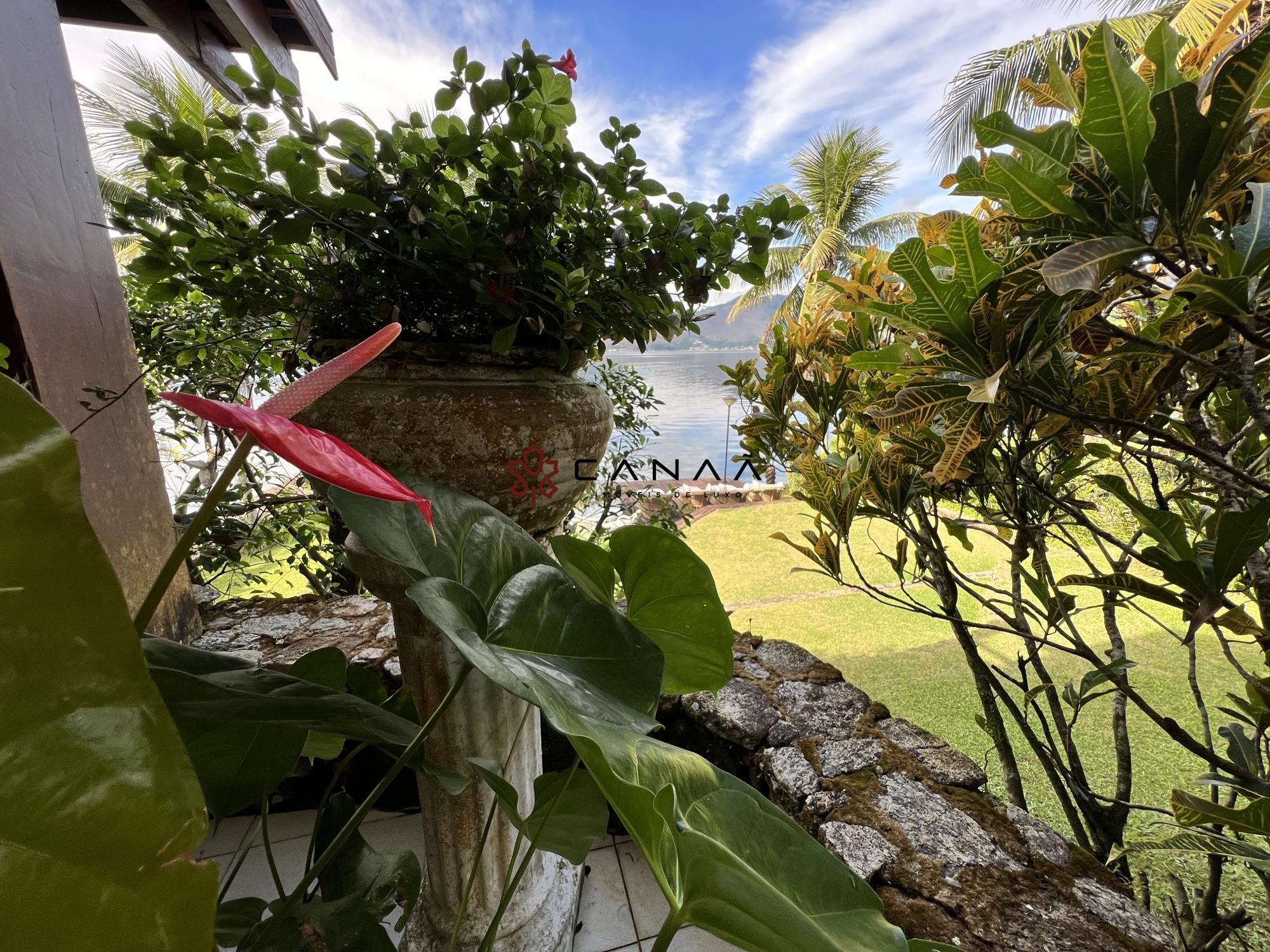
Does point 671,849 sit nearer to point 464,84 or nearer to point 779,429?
point 464,84

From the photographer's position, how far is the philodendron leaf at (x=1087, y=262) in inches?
17.2

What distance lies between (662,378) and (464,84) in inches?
65.3

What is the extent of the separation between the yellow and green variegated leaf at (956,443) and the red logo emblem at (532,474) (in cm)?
49

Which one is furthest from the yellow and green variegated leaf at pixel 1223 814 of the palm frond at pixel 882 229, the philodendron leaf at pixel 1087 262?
the palm frond at pixel 882 229

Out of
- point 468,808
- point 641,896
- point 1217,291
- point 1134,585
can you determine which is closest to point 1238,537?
point 1134,585

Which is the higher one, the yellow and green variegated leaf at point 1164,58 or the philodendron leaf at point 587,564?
the yellow and green variegated leaf at point 1164,58

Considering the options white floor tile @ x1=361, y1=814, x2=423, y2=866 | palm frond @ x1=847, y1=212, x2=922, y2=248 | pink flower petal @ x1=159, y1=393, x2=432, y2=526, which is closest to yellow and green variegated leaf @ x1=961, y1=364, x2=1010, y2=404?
pink flower petal @ x1=159, y1=393, x2=432, y2=526

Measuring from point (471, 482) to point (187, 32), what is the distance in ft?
4.51

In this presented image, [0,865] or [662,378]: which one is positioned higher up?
[662,378]

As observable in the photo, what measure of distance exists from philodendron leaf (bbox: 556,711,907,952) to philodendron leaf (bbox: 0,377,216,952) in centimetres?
13

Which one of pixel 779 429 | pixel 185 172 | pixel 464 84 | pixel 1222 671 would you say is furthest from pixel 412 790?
pixel 1222 671

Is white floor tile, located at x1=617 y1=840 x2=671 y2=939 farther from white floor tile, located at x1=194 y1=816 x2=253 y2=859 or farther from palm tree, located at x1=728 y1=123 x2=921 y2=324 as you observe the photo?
palm tree, located at x1=728 y1=123 x2=921 y2=324

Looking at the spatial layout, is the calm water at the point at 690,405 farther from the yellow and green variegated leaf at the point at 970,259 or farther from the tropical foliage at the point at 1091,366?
the yellow and green variegated leaf at the point at 970,259

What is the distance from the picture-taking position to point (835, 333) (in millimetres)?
1113
